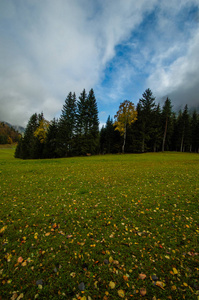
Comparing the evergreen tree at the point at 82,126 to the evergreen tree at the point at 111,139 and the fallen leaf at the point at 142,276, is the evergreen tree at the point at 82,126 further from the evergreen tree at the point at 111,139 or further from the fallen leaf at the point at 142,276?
the fallen leaf at the point at 142,276

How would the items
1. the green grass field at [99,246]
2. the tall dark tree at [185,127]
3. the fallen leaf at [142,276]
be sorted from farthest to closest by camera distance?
the tall dark tree at [185,127] < the fallen leaf at [142,276] < the green grass field at [99,246]

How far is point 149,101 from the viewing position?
122 ft

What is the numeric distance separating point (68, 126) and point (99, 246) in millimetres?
31090

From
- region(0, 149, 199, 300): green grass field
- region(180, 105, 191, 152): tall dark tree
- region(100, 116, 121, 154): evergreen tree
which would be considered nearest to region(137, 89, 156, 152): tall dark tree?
region(100, 116, 121, 154): evergreen tree

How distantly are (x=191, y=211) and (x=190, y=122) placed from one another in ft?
182

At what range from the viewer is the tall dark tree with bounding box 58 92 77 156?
3149 cm

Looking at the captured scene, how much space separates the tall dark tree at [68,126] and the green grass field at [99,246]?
25.4 meters

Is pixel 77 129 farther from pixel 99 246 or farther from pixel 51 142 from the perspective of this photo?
pixel 99 246

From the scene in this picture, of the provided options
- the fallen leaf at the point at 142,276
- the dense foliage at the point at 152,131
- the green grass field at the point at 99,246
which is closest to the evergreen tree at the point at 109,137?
the dense foliage at the point at 152,131

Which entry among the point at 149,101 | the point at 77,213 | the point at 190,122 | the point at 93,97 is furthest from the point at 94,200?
the point at 190,122

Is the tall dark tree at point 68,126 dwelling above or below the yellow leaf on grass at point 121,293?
above

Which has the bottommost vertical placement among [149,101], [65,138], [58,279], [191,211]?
[58,279]

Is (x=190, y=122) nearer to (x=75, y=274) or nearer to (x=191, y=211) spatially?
(x=191, y=211)

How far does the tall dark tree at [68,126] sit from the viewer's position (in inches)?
1240
